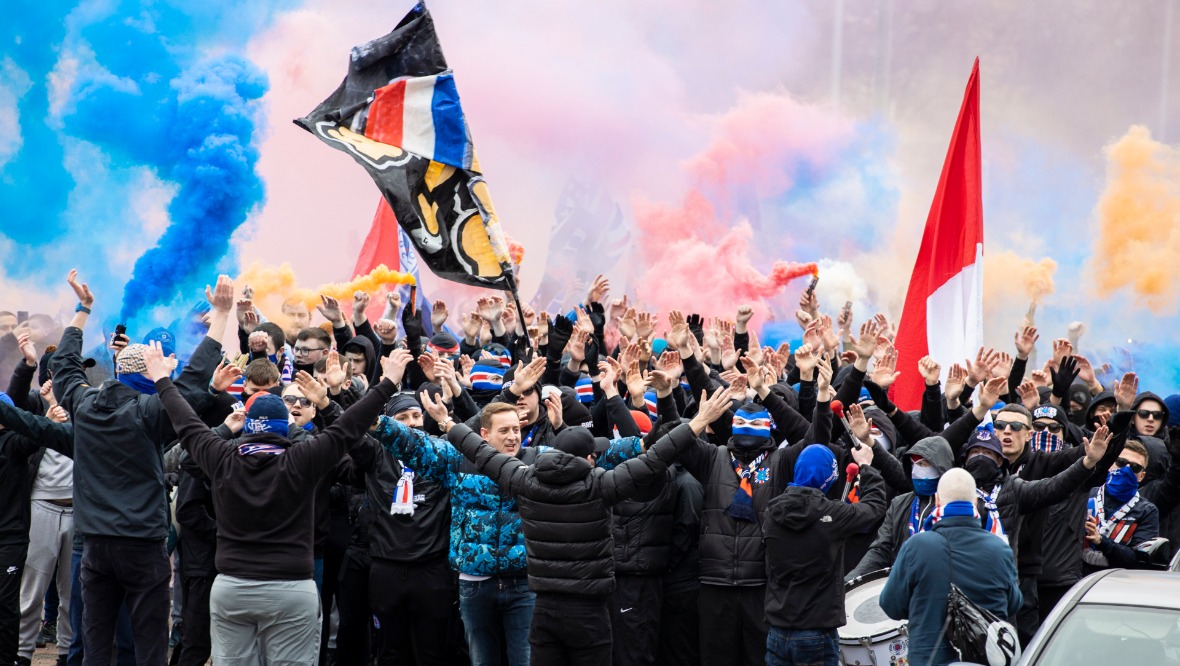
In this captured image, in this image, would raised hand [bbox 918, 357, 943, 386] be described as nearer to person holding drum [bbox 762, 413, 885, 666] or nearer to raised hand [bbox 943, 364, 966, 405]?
raised hand [bbox 943, 364, 966, 405]

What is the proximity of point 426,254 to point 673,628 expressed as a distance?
344 cm

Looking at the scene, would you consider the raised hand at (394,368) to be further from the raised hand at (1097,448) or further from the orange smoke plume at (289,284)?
the orange smoke plume at (289,284)

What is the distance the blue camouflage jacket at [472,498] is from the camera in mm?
6699

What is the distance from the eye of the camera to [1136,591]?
4879 mm

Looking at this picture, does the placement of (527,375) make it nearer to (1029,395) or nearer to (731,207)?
(1029,395)

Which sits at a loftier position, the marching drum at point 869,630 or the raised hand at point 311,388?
the raised hand at point 311,388

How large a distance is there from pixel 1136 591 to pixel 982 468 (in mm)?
1881

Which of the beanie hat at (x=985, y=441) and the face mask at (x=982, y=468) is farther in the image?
the beanie hat at (x=985, y=441)

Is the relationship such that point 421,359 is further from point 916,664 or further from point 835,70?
point 835,70

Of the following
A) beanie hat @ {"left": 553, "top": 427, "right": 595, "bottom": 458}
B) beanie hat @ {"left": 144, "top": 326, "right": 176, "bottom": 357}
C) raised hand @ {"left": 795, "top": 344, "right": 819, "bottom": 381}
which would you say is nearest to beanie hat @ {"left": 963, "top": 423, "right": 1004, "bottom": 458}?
raised hand @ {"left": 795, "top": 344, "right": 819, "bottom": 381}

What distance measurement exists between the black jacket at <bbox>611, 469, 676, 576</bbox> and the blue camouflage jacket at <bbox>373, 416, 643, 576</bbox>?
0.67 m

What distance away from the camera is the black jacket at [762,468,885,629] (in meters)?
6.40

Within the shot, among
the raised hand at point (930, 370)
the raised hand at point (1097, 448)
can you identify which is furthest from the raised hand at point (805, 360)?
the raised hand at point (1097, 448)

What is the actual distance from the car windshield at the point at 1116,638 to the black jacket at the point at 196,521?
512cm
